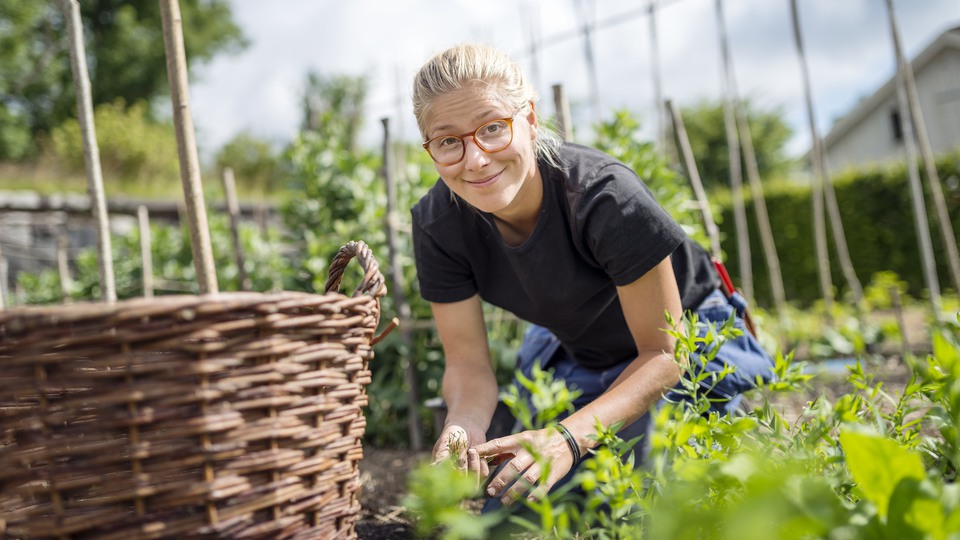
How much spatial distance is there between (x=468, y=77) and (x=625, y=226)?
461 millimetres

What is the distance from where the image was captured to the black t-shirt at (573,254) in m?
1.52

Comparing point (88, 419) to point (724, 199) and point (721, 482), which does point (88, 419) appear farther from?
point (724, 199)

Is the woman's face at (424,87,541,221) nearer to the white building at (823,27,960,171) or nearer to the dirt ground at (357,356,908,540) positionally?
the dirt ground at (357,356,908,540)

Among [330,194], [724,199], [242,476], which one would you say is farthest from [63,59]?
[242,476]

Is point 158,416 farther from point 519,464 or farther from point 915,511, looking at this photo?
point 915,511

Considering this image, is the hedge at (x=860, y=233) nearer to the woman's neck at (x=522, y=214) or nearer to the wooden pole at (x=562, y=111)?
the wooden pole at (x=562, y=111)

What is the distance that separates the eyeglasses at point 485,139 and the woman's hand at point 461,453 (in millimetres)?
572

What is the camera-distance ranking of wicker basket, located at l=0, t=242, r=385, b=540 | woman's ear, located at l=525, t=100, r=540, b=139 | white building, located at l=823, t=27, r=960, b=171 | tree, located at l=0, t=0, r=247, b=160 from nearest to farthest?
wicker basket, located at l=0, t=242, r=385, b=540 → woman's ear, located at l=525, t=100, r=540, b=139 → white building, located at l=823, t=27, r=960, b=171 → tree, located at l=0, t=0, r=247, b=160

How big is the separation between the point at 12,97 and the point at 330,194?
17.7 meters

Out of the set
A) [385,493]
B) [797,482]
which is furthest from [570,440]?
[385,493]

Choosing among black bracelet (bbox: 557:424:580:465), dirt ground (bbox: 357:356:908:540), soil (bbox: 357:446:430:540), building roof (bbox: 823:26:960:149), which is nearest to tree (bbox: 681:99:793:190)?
building roof (bbox: 823:26:960:149)

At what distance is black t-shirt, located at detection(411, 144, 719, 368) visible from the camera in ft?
4.98

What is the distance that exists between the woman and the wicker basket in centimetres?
37

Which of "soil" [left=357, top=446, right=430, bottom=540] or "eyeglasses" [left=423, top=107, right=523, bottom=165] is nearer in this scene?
"eyeglasses" [left=423, top=107, right=523, bottom=165]
